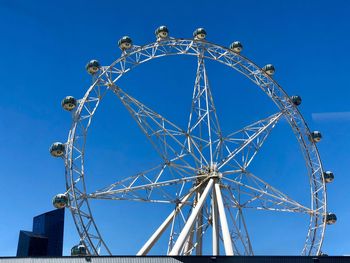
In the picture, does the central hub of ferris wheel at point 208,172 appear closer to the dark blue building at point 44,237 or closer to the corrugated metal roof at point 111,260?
the corrugated metal roof at point 111,260

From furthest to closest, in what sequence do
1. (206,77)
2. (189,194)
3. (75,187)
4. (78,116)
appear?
(206,77), (189,194), (78,116), (75,187)

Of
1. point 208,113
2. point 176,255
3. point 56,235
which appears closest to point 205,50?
point 208,113

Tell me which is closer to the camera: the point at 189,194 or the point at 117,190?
the point at 117,190

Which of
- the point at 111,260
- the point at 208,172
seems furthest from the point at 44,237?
the point at 111,260

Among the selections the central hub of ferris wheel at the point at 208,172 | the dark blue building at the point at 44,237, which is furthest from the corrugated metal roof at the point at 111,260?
the dark blue building at the point at 44,237

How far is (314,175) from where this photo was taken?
111 feet

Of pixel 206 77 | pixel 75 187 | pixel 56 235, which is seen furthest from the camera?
pixel 56 235

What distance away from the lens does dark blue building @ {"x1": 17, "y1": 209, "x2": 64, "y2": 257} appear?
103137 millimetres

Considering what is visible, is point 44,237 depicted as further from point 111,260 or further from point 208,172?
point 111,260

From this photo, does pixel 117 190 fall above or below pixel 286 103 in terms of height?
below

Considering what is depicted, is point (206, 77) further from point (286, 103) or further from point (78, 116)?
point (78, 116)

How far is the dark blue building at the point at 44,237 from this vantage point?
103 m

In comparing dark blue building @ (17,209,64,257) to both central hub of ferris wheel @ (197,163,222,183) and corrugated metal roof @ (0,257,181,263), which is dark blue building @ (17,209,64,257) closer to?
central hub of ferris wheel @ (197,163,222,183)

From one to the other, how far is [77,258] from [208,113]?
11.9 metres
